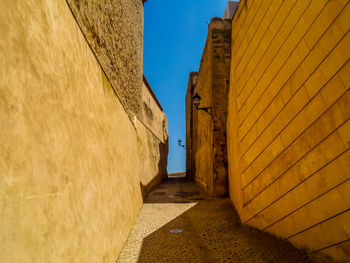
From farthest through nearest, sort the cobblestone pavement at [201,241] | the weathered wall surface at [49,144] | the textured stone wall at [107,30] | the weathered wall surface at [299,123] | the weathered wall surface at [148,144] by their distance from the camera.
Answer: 1. the weathered wall surface at [148,144]
2. the cobblestone pavement at [201,241]
3. the textured stone wall at [107,30]
4. the weathered wall surface at [299,123]
5. the weathered wall surface at [49,144]

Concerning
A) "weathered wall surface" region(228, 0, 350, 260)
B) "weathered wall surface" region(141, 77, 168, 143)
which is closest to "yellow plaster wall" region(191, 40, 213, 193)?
"weathered wall surface" region(141, 77, 168, 143)

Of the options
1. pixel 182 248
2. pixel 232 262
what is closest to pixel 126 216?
pixel 182 248

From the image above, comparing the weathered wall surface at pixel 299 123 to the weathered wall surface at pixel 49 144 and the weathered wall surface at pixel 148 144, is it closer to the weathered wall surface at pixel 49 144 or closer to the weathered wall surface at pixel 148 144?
the weathered wall surface at pixel 49 144

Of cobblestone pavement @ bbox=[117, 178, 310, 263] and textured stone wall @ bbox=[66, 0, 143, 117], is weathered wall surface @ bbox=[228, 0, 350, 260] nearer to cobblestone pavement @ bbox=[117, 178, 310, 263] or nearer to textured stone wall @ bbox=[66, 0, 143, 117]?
cobblestone pavement @ bbox=[117, 178, 310, 263]

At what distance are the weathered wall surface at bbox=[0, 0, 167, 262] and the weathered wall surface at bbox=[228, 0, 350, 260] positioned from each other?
8.19 feet

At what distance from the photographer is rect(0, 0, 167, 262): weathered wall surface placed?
1227 millimetres

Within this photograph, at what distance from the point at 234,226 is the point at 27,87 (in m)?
4.20

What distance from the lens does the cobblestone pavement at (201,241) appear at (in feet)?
9.78

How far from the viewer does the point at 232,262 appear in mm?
2867

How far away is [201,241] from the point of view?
365cm

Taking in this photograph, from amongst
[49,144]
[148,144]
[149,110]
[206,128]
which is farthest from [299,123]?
[149,110]

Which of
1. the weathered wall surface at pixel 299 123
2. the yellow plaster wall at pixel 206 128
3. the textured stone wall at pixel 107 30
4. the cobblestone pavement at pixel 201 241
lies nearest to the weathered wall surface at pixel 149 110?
the yellow plaster wall at pixel 206 128

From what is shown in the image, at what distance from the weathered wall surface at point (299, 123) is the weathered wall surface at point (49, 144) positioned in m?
2.50

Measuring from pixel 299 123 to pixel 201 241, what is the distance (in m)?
2.50
